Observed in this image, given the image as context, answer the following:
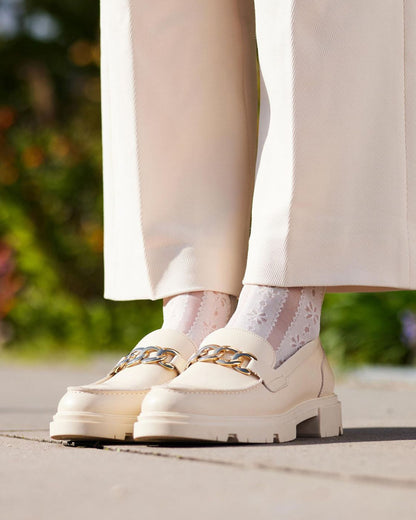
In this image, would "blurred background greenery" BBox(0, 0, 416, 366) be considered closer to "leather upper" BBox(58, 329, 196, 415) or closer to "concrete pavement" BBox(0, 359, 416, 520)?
"leather upper" BBox(58, 329, 196, 415)

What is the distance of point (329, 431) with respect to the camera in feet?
5.84

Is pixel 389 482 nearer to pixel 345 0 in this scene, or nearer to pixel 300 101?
pixel 300 101

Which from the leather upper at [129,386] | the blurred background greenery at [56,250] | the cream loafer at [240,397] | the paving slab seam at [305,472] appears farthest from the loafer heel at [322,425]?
the blurred background greenery at [56,250]

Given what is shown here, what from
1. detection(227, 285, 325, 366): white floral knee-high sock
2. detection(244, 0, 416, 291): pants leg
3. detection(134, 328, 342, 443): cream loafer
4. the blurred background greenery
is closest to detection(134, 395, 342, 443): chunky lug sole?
detection(134, 328, 342, 443): cream loafer

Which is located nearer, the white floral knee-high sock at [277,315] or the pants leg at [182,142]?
the white floral knee-high sock at [277,315]

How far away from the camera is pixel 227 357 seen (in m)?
1.66

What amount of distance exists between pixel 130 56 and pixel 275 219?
0.45 m

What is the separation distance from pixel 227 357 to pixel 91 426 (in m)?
0.25

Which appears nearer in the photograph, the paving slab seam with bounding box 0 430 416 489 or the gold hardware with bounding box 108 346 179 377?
the paving slab seam with bounding box 0 430 416 489

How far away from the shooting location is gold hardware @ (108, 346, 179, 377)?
1744 millimetres

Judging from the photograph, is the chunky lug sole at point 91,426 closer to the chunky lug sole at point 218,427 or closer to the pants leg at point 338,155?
the chunky lug sole at point 218,427

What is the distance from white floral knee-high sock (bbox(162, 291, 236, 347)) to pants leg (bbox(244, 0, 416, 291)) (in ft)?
0.61

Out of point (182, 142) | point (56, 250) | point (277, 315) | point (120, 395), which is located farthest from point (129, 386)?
point (56, 250)

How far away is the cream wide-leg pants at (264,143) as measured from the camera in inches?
65.3
